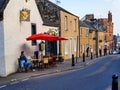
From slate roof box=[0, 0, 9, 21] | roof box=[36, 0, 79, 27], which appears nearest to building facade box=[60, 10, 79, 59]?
roof box=[36, 0, 79, 27]

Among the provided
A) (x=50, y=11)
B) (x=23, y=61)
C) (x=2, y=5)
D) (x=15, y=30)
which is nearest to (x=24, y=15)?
(x=15, y=30)

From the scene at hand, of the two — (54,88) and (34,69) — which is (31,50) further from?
(54,88)

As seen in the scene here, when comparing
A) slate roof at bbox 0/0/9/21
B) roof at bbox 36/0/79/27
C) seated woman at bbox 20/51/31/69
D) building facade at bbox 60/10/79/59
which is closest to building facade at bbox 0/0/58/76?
slate roof at bbox 0/0/9/21

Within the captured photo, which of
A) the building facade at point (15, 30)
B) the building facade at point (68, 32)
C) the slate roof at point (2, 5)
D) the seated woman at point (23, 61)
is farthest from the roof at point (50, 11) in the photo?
the slate roof at point (2, 5)

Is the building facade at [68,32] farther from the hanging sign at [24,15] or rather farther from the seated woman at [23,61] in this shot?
the seated woman at [23,61]

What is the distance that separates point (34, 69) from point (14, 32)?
126 inches

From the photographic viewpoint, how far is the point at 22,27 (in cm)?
2347

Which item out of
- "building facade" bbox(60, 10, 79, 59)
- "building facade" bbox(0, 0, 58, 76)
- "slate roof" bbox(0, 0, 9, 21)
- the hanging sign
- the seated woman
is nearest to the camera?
"slate roof" bbox(0, 0, 9, 21)

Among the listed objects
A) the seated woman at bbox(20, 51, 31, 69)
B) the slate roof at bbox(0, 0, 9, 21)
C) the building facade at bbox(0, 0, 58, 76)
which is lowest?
the seated woman at bbox(20, 51, 31, 69)

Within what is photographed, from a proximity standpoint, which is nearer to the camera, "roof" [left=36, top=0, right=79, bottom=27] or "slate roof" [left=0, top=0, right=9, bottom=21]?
"slate roof" [left=0, top=0, right=9, bottom=21]

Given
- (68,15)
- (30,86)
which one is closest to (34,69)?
(30,86)

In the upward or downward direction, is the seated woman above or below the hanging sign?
below

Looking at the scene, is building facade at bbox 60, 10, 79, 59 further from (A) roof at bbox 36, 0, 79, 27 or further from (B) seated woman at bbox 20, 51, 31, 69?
(B) seated woman at bbox 20, 51, 31, 69

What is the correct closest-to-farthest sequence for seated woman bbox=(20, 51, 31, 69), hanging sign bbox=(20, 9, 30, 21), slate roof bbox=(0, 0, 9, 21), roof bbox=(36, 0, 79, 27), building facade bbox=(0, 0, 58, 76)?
1. slate roof bbox=(0, 0, 9, 21)
2. building facade bbox=(0, 0, 58, 76)
3. seated woman bbox=(20, 51, 31, 69)
4. hanging sign bbox=(20, 9, 30, 21)
5. roof bbox=(36, 0, 79, 27)
